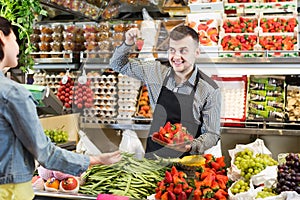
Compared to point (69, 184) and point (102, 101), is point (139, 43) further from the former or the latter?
point (69, 184)

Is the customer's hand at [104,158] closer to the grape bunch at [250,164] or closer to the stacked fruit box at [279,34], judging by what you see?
the grape bunch at [250,164]

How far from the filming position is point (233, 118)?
11.5 ft

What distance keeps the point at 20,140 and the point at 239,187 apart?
1.21m

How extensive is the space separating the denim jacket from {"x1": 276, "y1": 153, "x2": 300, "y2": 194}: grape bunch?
45.1 inches

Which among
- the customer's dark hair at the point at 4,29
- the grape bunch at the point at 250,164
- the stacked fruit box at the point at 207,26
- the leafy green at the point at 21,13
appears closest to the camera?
the customer's dark hair at the point at 4,29

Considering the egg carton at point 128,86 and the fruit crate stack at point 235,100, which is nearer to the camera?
the egg carton at point 128,86

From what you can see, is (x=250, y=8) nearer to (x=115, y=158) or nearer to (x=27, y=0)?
(x=27, y=0)

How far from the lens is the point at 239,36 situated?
11.1ft

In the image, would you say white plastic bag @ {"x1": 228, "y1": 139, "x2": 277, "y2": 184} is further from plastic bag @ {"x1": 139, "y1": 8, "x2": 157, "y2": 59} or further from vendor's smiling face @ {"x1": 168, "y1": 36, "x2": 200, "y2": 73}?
plastic bag @ {"x1": 139, "y1": 8, "x2": 157, "y2": 59}

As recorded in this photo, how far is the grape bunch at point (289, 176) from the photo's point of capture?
2.12 m

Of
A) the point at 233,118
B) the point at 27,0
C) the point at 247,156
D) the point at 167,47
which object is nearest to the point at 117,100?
the point at 167,47

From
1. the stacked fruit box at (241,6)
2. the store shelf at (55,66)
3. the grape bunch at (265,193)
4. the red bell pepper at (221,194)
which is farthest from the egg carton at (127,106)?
the store shelf at (55,66)

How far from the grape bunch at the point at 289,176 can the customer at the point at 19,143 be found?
3.49ft

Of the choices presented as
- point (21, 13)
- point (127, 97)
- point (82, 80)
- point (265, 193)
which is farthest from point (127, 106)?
point (21, 13)
